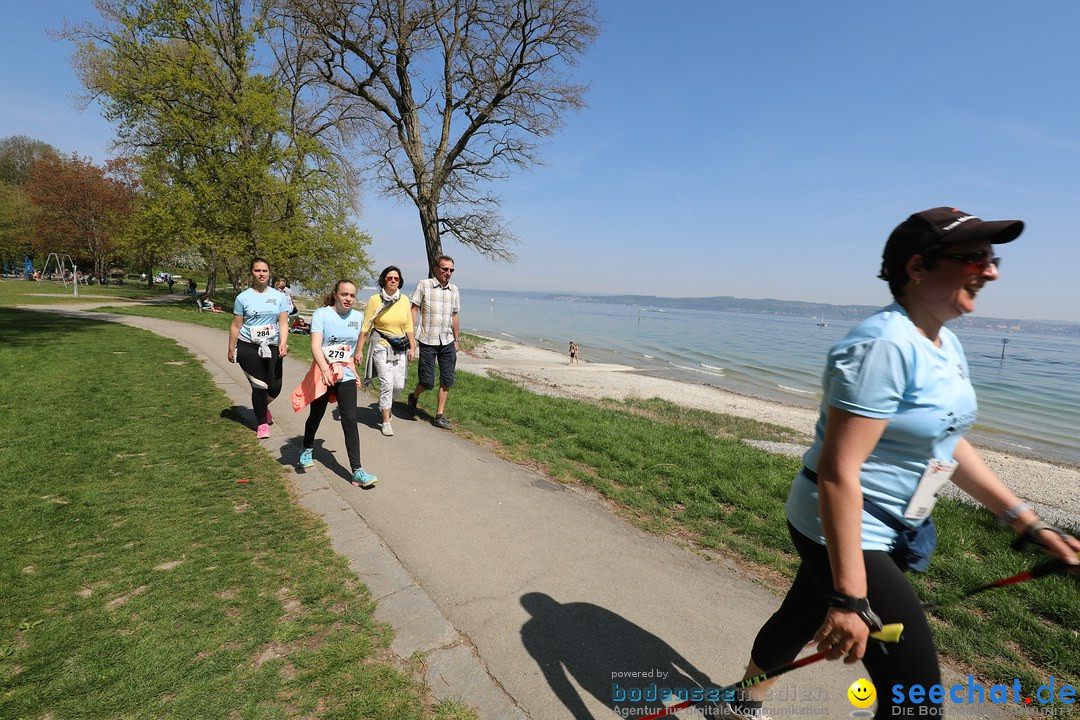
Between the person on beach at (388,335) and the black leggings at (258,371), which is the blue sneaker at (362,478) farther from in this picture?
the black leggings at (258,371)

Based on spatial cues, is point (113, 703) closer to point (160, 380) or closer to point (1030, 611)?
point (1030, 611)

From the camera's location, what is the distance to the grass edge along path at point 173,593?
207 cm

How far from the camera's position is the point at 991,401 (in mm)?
22766

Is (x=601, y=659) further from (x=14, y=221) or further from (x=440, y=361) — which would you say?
(x=14, y=221)

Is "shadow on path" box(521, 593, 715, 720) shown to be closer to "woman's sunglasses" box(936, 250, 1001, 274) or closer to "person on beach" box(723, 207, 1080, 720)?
"person on beach" box(723, 207, 1080, 720)

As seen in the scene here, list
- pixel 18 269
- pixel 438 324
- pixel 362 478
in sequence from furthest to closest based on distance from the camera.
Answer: pixel 18 269, pixel 438 324, pixel 362 478

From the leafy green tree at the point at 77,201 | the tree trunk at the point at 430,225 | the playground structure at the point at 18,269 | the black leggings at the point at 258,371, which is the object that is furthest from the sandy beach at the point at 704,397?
the playground structure at the point at 18,269

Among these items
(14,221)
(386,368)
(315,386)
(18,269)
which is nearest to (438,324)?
(386,368)

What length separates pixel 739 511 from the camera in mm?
4328

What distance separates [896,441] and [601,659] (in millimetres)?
1781

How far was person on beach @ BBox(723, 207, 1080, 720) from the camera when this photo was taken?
138 centimetres

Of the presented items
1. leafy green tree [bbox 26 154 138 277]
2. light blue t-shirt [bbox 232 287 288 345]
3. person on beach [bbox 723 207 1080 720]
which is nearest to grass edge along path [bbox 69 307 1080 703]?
person on beach [bbox 723 207 1080 720]

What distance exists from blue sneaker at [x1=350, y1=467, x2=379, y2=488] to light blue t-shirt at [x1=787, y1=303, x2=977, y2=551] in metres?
3.82

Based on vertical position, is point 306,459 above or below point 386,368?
below
